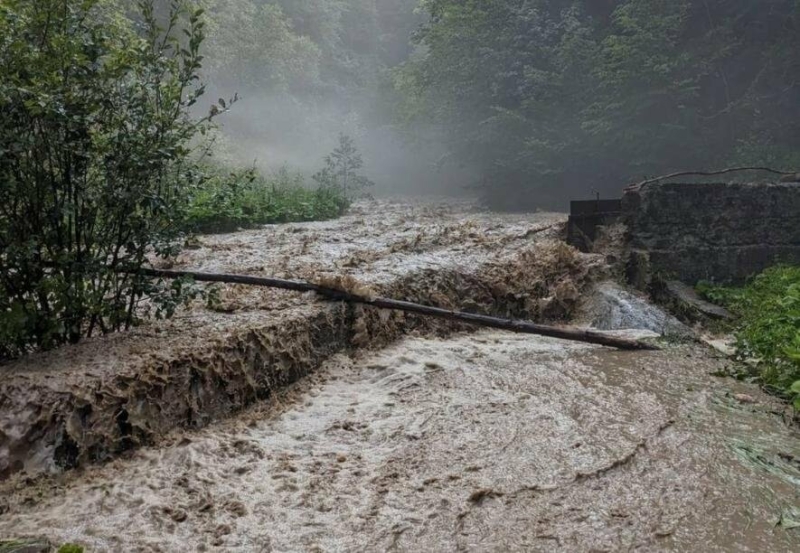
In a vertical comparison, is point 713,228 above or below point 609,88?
below

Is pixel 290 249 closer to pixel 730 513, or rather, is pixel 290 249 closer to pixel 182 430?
pixel 182 430

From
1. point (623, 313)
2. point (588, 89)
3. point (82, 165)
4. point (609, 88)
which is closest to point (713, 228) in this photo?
point (623, 313)

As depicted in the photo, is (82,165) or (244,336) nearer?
(82,165)

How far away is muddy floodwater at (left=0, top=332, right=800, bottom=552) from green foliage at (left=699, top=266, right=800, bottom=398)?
330mm

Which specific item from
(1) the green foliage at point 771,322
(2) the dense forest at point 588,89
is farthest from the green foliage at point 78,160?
(2) the dense forest at point 588,89

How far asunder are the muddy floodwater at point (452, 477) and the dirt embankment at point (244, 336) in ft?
0.51

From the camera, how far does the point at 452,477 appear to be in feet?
10.5

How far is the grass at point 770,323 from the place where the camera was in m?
4.61

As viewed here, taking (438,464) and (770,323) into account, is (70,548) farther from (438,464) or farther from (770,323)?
(770,323)

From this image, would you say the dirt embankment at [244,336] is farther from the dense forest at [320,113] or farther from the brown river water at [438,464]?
the dense forest at [320,113]

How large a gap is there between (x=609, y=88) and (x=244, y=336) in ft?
54.8

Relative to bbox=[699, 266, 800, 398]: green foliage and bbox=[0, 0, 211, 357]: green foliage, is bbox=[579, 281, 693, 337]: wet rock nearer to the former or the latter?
bbox=[699, 266, 800, 398]: green foliage

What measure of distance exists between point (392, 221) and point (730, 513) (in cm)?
1011

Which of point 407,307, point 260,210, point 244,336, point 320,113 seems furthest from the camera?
point 320,113
